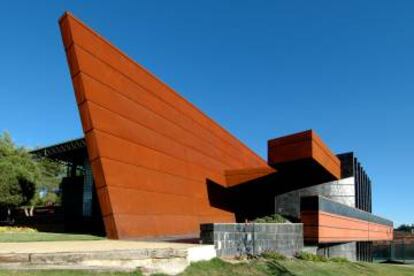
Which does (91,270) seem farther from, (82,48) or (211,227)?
(82,48)

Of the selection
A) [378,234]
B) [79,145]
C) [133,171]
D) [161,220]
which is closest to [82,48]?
[133,171]

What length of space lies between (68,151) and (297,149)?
21010 millimetres

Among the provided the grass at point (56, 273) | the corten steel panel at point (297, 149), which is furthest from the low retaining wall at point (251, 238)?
the grass at point (56, 273)

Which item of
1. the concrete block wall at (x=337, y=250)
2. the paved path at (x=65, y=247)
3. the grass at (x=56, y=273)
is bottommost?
the concrete block wall at (x=337, y=250)

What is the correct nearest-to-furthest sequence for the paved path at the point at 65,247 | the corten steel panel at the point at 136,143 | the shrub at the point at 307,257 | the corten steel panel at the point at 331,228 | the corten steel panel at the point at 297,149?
the paved path at the point at 65,247 → the corten steel panel at the point at 136,143 → the shrub at the point at 307,257 → the corten steel panel at the point at 331,228 → the corten steel panel at the point at 297,149

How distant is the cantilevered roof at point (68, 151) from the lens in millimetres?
36375

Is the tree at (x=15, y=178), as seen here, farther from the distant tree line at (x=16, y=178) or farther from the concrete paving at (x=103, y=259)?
the concrete paving at (x=103, y=259)

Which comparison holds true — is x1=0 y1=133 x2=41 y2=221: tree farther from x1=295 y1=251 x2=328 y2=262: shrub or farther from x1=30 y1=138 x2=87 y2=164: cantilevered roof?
x1=295 y1=251 x2=328 y2=262: shrub

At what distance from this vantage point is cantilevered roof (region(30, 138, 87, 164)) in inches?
1432

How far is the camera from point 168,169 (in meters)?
22.6

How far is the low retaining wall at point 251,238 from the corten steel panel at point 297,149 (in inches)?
138

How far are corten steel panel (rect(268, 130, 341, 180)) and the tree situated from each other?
21.5 m

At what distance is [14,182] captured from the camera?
3694 cm

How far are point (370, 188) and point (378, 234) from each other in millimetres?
11199
